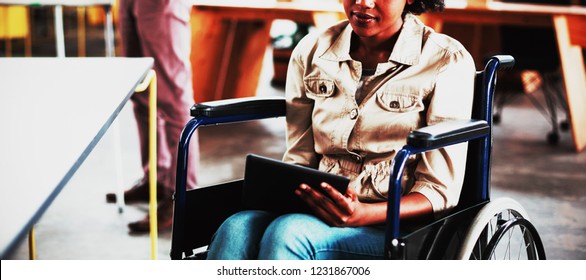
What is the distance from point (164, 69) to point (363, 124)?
1.33m

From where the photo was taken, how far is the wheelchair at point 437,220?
1.20 m

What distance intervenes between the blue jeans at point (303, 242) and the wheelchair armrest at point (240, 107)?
25 cm

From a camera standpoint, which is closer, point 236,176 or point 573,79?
point 236,176

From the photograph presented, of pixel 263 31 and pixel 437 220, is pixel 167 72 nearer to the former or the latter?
pixel 437 220

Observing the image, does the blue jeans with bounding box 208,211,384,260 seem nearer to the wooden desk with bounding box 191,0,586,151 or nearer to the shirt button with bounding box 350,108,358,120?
the shirt button with bounding box 350,108,358,120

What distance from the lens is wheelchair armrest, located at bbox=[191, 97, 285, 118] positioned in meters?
1.48

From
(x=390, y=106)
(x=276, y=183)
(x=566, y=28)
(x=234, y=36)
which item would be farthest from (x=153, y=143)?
(x=234, y=36)

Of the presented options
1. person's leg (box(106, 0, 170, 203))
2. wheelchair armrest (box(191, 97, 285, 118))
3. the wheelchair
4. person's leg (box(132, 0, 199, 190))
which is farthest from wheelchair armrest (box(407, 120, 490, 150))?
person's leg (box(106, 0, 170, 203))

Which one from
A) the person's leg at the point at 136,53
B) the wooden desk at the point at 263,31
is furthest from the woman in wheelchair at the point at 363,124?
the wooden desk at the point at 263,31

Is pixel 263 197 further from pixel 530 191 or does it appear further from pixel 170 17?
pixel 530 191

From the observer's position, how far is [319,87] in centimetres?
152

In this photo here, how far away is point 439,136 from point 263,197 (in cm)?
38

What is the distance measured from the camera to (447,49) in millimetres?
1418
